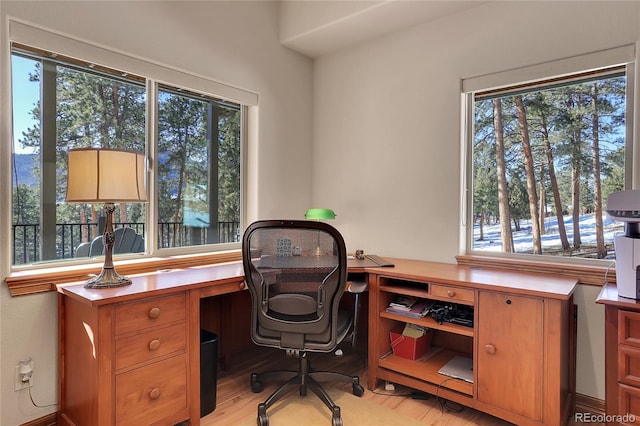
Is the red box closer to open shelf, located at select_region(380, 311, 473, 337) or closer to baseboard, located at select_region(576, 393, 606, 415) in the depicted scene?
open shelf, located at select_region(380, 311, 473, 337)

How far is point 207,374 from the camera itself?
2.02 meters

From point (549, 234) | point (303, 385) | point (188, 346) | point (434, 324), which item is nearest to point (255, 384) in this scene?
point (303, 385)

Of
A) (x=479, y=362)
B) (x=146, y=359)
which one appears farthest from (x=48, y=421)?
(x=479, y=362)

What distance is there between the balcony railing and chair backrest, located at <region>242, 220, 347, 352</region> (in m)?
0.87

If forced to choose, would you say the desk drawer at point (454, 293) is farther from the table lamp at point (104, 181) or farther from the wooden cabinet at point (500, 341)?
the table lamp at point (104, 181)

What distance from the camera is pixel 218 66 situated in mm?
2600

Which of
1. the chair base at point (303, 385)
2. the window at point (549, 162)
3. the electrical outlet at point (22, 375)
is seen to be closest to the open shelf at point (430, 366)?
the chair base at point (303, 385)

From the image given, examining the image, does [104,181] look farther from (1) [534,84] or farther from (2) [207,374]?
(1) [534,84]

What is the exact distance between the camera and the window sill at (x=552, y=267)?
1.98 m

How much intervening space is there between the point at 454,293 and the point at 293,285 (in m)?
0.89

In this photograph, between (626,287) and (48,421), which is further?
(48,421)

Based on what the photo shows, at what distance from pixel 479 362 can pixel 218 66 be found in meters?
2.53

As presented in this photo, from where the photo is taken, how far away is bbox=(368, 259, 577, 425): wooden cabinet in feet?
5.54

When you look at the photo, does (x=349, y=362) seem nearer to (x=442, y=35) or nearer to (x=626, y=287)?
(x=626, y=287)
